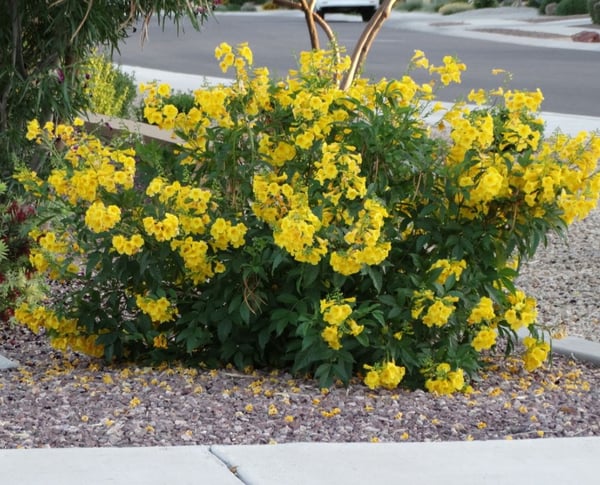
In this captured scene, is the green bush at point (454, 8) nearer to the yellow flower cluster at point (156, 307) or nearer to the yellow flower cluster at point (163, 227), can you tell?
the yellow flower cluster at point (156, 307)

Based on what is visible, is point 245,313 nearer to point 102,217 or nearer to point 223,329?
point 223,329

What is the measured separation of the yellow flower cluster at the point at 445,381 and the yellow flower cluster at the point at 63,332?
1.46 m

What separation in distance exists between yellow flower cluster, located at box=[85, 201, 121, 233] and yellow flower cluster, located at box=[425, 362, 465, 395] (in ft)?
4.52

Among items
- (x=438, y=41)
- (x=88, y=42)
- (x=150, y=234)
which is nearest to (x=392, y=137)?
(x=150, y=234)

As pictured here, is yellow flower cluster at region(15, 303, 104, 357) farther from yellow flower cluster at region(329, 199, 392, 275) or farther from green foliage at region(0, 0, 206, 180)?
green foliage at region(0, 0, 206, 180)

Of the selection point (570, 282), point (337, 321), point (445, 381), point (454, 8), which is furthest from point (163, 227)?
point (454, 8)

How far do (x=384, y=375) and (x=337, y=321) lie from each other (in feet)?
0.98

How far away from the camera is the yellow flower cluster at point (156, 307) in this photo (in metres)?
5.05

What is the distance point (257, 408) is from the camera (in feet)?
14.9

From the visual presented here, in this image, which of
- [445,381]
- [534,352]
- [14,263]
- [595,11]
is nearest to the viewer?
[445,381]

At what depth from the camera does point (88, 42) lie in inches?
289

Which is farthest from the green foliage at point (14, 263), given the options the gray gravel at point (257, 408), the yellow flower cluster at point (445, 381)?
the yellow flower cluster at point (445, 381)

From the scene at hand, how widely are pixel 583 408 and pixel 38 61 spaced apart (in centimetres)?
426

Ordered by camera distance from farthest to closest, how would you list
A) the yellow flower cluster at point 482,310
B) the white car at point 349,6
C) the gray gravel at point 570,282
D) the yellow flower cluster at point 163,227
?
the white car at point 349,6
the gray gravel at point 570,282
the yellow flower cluster at point 482,310
the yellow flower cluster at point 163,227
